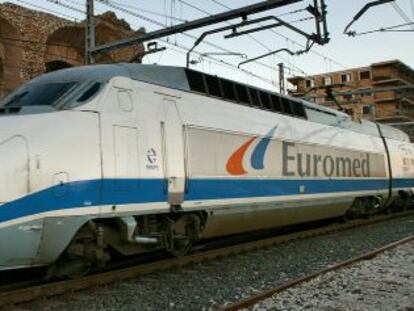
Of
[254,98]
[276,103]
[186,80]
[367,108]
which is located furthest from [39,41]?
[367,108]

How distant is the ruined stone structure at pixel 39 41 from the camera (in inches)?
973

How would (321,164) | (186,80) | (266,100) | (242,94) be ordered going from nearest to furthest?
(186,80) → (242,94) → (266,100) → (321,164)

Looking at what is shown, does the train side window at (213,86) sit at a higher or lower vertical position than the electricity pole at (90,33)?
lower

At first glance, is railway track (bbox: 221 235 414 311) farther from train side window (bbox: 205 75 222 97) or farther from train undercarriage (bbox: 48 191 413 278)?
train side window (bbox: 205 75 222 97)

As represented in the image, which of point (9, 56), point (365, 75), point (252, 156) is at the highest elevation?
point (365, 75)

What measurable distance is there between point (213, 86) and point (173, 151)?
2.17m

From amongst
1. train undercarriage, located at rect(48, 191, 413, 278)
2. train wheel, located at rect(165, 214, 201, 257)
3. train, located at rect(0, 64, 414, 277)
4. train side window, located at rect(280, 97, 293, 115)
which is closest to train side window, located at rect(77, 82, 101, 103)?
train, located at rect(0, 64, 414, 277)

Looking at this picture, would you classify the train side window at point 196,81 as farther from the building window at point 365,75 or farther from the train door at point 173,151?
the building window at point 365,75

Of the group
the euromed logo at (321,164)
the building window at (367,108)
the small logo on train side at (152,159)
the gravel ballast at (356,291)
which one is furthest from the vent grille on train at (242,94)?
the building window at (367,108)

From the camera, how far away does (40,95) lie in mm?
8047

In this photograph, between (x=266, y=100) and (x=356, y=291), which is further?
(x=266, y=100)

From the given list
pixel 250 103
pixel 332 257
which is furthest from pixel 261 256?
pixel 250 103

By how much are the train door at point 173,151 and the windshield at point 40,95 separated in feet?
5.05

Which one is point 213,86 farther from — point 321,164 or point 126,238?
point 321,164
